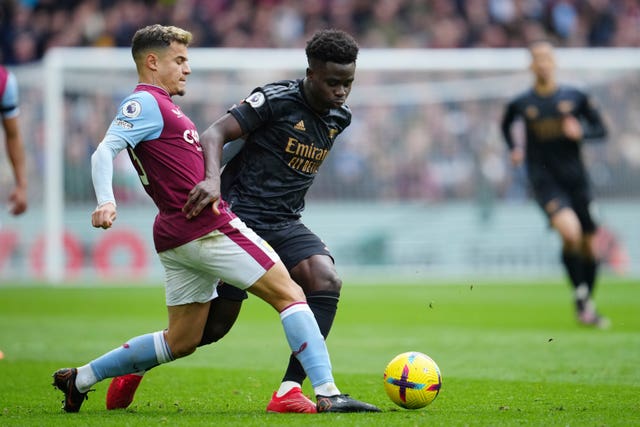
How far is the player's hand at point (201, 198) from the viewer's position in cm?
538

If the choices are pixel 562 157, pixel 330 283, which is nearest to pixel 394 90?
pixel 562 157

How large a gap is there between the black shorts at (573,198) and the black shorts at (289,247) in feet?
20.3

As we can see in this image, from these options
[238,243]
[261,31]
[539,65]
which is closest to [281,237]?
[238,243]

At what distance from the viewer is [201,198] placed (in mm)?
5387

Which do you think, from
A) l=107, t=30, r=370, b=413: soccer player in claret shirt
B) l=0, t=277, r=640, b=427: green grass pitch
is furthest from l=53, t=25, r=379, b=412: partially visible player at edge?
l=0, t=277, r=640, b=427: green grass pitch

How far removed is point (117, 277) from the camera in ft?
64.1

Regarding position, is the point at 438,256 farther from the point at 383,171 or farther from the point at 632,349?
the point at 632,349

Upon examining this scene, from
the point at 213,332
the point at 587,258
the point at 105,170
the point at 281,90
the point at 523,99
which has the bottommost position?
the point at 213,332

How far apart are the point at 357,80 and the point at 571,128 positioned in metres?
9.41

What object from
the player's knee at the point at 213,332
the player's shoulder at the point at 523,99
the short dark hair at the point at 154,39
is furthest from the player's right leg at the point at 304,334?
the player's shoulder at the point at 523,99

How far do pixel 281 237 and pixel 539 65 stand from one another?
6.38 m

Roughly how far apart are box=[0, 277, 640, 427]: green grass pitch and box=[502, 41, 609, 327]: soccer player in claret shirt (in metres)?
0.76

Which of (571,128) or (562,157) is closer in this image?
(571,128)

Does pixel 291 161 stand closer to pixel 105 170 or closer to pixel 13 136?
pixel 105 170
